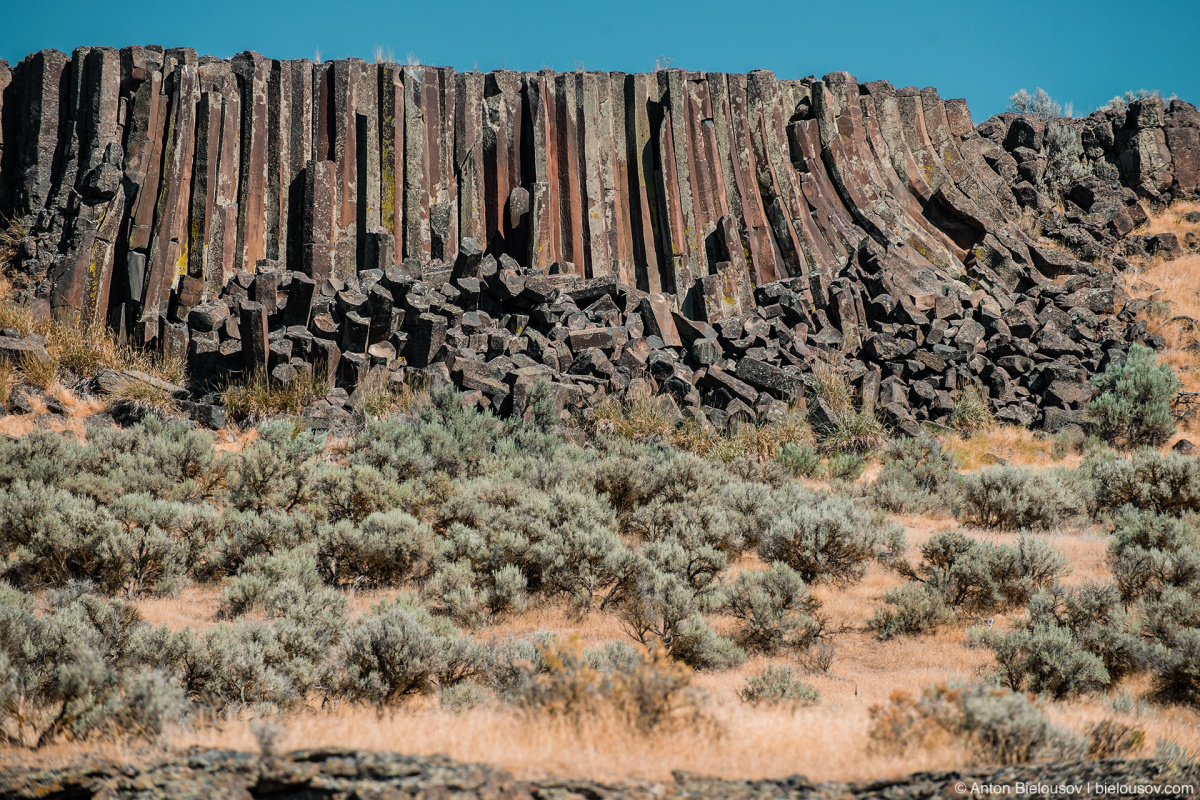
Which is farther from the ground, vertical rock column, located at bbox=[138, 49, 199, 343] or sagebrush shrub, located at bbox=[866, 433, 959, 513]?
vertical rock column, located at bbox=[138, 49, 199, 343]

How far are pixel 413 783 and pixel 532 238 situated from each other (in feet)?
44.1

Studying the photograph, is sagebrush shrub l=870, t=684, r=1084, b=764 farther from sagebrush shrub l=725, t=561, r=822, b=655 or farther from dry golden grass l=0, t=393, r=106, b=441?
dry golden grass l=0, t=393, r=106, b=441

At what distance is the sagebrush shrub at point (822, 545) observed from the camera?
792cm

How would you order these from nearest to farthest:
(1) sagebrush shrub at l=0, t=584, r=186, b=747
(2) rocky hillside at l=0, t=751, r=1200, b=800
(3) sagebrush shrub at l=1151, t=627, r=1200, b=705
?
(2) rocky hillside at l=0, t=751, r=1200, b=800, (1) sagebrush shrub at l=0, t=584, r=186, b=747, (3) sagebrush shrub at l=1151, t=627, r=1200, b=705

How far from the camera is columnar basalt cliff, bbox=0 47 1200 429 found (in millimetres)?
13570

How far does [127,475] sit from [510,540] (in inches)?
161

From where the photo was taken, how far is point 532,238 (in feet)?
52.4

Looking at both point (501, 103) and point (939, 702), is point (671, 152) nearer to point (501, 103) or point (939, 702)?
point (501, 103)

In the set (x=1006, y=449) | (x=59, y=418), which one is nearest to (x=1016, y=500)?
(x=1006, y=449)

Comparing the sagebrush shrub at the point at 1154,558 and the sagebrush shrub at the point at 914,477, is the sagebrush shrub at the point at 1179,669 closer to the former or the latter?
the sagebrush shrub at the point at 1154,558

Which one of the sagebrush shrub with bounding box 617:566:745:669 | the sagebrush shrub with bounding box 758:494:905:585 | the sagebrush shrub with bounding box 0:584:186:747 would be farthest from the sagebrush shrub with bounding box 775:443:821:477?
the sagebrush shrub with bounding box 0:584:186:747

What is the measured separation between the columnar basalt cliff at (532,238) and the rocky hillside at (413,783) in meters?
8.65

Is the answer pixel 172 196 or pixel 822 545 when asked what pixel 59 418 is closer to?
Result: pixel 172 196

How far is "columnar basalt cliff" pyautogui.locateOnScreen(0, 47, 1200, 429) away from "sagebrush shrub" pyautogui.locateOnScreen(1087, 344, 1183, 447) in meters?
0.62
